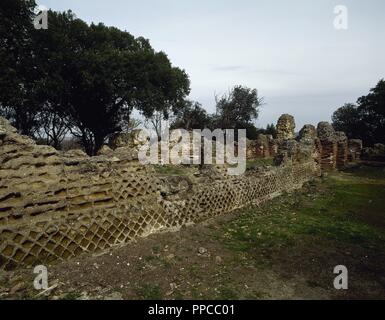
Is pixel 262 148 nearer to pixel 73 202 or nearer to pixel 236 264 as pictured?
pixel 236 264

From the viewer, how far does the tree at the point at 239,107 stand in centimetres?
4859

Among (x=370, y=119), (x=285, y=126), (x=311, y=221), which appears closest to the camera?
(x=311, y=221)

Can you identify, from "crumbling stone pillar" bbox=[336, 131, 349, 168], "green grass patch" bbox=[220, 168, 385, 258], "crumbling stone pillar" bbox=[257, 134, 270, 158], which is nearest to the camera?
"green grass patch" bbox=[220, 168, 385, 258]

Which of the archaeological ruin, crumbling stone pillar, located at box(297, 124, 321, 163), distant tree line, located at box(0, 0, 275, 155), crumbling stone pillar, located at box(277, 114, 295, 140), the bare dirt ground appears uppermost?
distant tree line, located at box(0, 0, 275, 155)

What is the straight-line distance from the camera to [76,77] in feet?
81.0

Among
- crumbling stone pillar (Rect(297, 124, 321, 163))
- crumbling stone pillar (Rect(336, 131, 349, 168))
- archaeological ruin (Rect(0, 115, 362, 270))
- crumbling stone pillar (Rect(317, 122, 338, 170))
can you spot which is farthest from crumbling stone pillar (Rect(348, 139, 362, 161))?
archaeological ruin (Rect(0, 115, 362, 270))

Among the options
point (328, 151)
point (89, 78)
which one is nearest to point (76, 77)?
point (89, 78)

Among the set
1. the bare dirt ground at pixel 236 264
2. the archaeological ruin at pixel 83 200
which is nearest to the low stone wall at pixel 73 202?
the archaeological ruin at pixel 83 200

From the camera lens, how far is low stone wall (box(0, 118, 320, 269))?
18.6 feet

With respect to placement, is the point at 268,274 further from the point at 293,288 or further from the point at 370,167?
the point at 370,167

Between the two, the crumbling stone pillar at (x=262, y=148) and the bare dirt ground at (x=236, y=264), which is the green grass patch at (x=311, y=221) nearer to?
the bare dirt ground at (x=236, y=264)

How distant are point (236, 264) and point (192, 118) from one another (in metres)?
40.3

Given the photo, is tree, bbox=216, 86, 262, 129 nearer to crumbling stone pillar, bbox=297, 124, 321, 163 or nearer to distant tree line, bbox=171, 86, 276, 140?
distant tree line, bbox=171, 86, 276, 140

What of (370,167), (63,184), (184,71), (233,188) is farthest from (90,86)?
(370,167)
